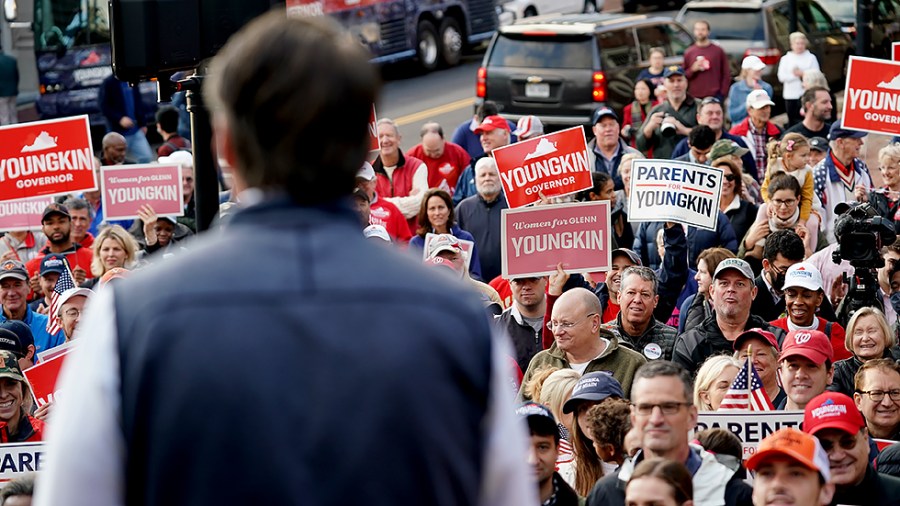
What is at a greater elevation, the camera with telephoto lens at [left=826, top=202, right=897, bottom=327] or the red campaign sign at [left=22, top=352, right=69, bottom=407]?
the camera with telephoto lens at [left=826, top=202, right=897, bottom=327]

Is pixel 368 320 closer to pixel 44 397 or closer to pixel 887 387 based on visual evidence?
pixel 887 387

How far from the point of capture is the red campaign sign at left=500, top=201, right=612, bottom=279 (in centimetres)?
1010

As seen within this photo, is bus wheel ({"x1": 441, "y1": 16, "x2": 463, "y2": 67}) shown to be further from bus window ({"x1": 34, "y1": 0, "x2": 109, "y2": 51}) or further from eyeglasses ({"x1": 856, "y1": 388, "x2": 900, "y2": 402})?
eyeglasses ({"x1": 856, "y1": 388, "x2": 900, "y2": 402})

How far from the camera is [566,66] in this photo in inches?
774

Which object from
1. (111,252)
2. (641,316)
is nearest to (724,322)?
(641,316)

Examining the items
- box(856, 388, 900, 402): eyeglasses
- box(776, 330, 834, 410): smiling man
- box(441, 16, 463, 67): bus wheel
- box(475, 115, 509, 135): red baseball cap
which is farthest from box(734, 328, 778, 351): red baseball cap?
box(441, 16, 463, 67): bus wheel

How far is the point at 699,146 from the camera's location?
13.6 meters

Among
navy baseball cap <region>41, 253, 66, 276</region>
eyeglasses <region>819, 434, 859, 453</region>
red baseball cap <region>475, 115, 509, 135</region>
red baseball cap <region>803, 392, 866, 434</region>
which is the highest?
red baseball cap <region>803, 392, 866, 434</region>

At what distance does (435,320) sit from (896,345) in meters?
7.03

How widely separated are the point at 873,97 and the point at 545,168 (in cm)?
286

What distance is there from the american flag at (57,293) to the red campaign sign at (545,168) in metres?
3.38

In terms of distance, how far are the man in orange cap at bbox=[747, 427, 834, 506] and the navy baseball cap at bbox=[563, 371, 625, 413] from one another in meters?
1.73

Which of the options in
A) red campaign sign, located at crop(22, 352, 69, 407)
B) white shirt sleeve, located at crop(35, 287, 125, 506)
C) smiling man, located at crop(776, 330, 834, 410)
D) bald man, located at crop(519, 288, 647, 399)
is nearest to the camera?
white shirt sleeve, located at crop(35, 287, 125, 506)

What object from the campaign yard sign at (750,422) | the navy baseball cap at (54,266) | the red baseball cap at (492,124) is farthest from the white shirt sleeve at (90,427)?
the red baseball cap at (492,124)
